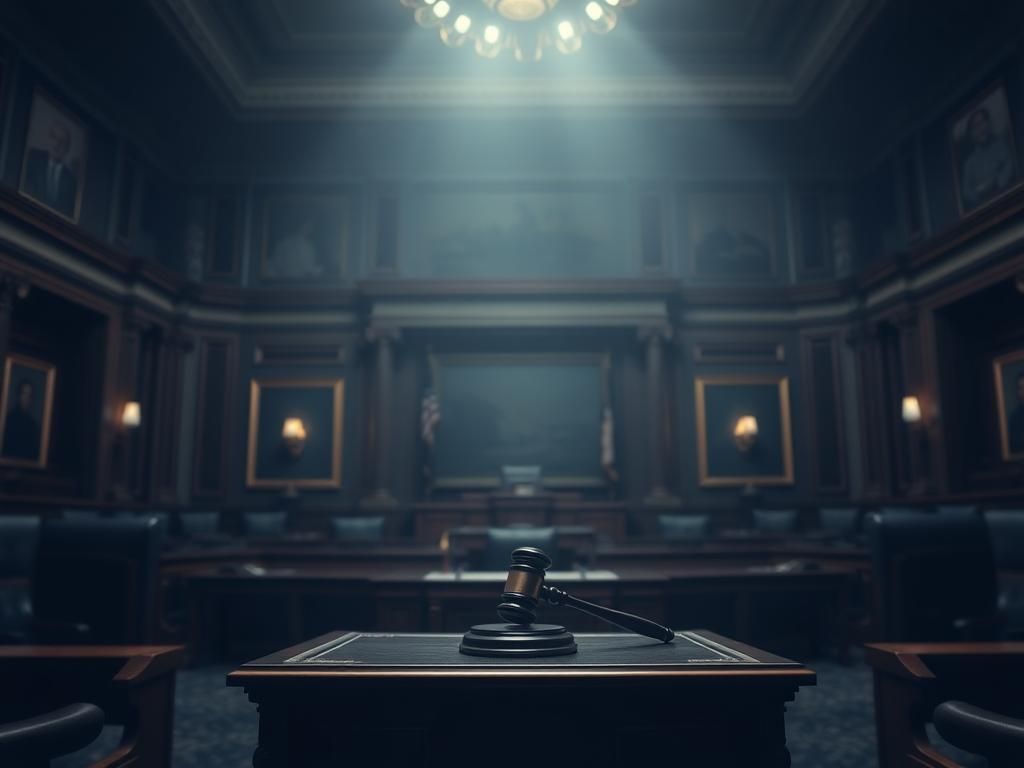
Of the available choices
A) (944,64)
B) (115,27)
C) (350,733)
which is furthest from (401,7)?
(350,733)

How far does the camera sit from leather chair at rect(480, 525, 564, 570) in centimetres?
493

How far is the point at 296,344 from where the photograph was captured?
1018 cm

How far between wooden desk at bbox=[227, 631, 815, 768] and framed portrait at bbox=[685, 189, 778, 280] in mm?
9240

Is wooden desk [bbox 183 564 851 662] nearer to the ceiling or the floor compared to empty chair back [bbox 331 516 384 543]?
nearer to the floor

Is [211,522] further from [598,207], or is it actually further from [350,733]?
[350,733]

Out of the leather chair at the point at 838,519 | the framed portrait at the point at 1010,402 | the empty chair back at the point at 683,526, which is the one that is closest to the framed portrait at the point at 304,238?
the empty chair back at the point at 683,526

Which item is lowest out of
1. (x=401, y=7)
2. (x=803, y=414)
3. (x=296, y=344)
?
(x=803, y=414)

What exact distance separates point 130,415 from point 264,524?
1903 mm

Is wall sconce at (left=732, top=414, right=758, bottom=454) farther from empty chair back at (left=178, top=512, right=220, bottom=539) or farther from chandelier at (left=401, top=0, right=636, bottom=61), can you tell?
empty chair back at (left=178, top=512, right=220, bottom=539)

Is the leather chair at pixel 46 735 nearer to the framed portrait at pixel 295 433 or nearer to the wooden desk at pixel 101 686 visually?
the wooden desk at pixel 101 686

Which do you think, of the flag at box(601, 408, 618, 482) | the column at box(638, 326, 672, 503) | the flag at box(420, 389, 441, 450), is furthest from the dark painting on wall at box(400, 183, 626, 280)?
the flag at box(601, 408, 618, 482)

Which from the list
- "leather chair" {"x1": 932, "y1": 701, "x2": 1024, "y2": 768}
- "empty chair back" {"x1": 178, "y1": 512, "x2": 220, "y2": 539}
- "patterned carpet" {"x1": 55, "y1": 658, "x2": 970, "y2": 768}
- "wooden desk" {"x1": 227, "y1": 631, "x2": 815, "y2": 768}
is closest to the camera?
"wooden desk" {"x1": 227, "y1": 631, "x2": 815, "y2": 768}

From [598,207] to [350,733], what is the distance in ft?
31.7

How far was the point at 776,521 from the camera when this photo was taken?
30.7 feet
